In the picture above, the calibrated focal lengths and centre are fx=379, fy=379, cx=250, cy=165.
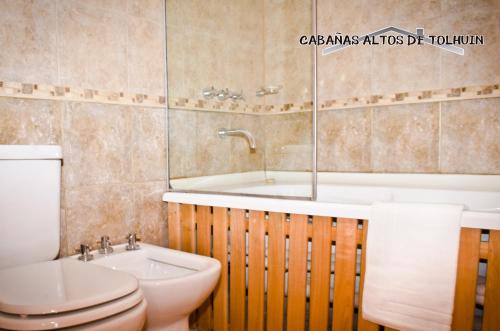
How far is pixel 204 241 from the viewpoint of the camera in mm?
1838

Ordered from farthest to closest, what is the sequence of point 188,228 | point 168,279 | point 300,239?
point 188,228, point 300,239, point 168,279

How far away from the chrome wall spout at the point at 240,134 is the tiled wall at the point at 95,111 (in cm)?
32

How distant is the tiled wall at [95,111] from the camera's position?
1.51 meters

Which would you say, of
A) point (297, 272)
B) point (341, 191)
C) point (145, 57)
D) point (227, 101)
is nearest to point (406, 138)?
point (341, 191)

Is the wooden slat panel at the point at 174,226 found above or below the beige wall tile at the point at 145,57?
below

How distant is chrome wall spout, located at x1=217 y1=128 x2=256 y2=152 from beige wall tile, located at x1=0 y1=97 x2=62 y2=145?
29.8 inches

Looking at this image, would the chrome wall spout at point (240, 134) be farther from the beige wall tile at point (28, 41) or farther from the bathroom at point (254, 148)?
the beige wall tile at point (28, 41)

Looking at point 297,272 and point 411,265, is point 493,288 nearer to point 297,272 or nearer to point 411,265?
point 411,265

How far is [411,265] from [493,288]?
23cm

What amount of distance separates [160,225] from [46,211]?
0.63m

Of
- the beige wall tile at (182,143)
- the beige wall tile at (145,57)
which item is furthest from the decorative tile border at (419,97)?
the beige wall tile at (145,57)

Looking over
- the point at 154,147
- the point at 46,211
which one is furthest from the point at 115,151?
the point at 46,211

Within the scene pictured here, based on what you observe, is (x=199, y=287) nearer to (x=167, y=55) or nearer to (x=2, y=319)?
(x=2, y=319)

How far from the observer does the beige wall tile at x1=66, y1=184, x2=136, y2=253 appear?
1.67m
